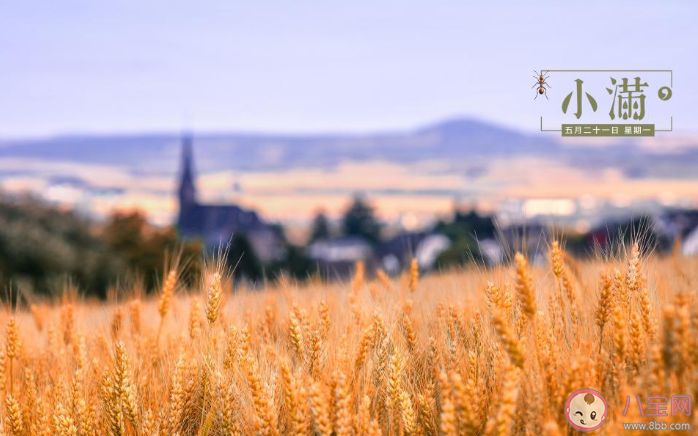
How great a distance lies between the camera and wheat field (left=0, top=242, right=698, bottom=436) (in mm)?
2236

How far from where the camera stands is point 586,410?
2.28 meters

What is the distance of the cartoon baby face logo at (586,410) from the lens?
223cm

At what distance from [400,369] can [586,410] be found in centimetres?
70

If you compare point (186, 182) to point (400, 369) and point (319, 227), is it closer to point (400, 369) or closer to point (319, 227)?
point (319, 227)

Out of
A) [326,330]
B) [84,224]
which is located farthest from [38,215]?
[326,330]

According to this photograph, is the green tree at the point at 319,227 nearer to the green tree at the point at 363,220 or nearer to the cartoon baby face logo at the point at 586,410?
the green tree at the point at 363,220

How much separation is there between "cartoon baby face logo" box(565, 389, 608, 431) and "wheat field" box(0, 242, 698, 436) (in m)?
0.04

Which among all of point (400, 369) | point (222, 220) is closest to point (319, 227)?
point (222, 220)

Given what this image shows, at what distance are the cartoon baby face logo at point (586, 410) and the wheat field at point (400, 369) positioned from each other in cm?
4

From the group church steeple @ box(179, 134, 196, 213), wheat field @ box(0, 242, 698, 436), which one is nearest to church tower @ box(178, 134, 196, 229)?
church steeple @ box(179, 134, 196, 213)

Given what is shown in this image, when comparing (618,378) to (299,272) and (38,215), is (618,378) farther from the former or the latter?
(299,272)

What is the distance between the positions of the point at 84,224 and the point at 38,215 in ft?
6.85

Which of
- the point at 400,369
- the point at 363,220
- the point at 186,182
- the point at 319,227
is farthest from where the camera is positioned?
the point at 186,182

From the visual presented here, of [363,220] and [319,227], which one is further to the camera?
[363,220]
